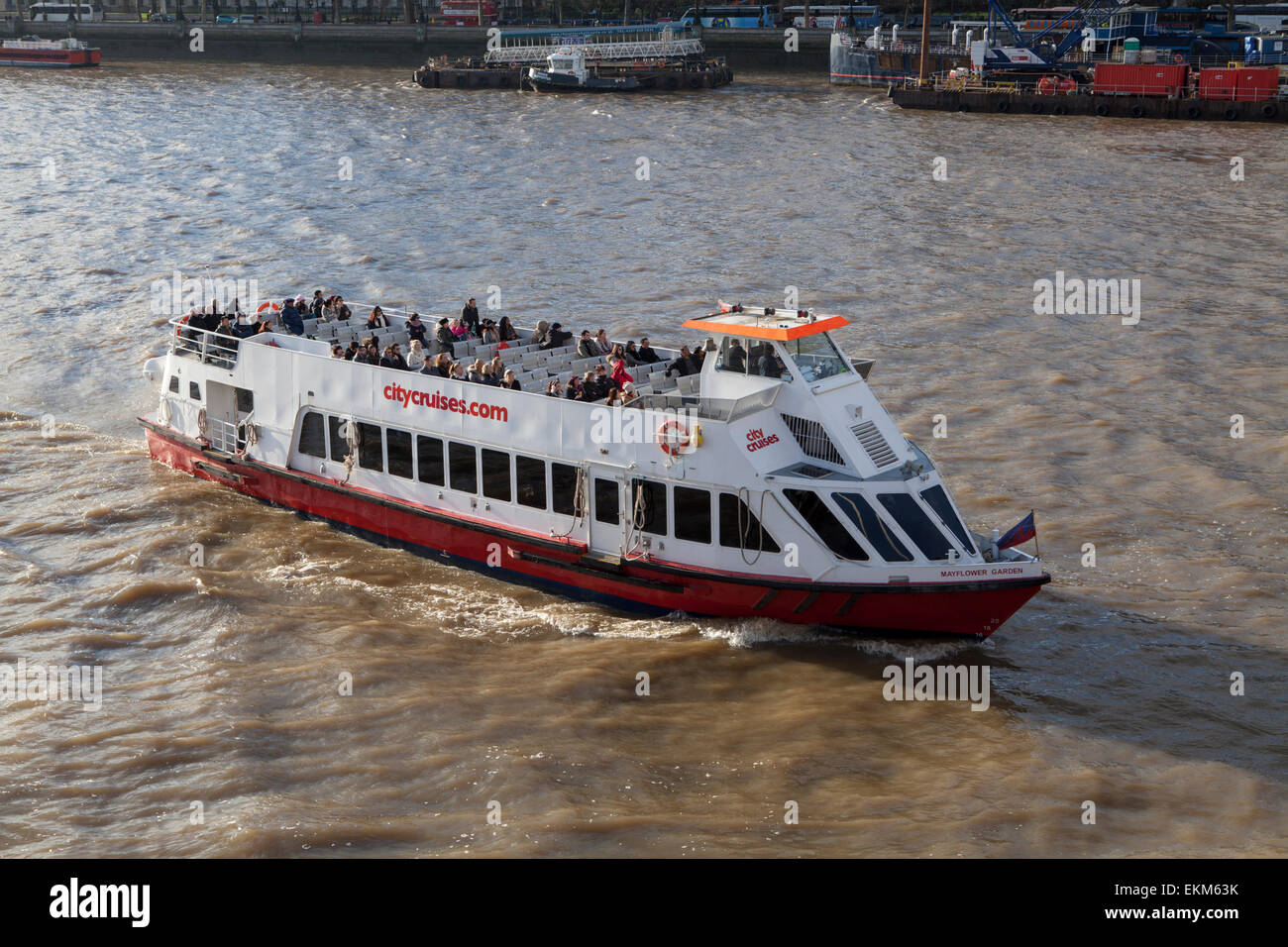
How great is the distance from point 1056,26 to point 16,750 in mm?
77102

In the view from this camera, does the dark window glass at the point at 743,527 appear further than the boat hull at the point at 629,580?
Yes

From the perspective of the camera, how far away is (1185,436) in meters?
23.3

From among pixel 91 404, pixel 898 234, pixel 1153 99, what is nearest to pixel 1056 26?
pixel 1153 99

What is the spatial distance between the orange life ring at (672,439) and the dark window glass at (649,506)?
55 centimetres

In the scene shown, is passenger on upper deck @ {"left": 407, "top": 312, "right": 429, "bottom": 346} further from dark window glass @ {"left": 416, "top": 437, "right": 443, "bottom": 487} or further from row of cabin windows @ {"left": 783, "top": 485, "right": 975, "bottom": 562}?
row of cabin windows @ {"left": 783, "top": 485, "right": 975, "bottom": 562}

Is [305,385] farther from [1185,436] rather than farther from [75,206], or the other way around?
[75,206]

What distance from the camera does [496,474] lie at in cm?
1798

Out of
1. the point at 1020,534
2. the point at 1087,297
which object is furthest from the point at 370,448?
the point at 1087,297

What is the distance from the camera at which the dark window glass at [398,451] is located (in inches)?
742

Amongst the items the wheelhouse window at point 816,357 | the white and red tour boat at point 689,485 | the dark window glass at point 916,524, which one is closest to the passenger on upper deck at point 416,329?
the white and red tour boat at point 689,485

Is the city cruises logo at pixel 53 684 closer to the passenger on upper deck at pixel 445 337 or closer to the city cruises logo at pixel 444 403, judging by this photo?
the city cruises logo at pixel 444 403

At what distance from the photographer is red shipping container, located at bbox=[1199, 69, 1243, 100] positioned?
63125mm

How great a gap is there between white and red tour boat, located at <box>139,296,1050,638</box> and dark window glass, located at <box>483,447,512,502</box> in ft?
0.07

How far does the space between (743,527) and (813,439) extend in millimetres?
1332
